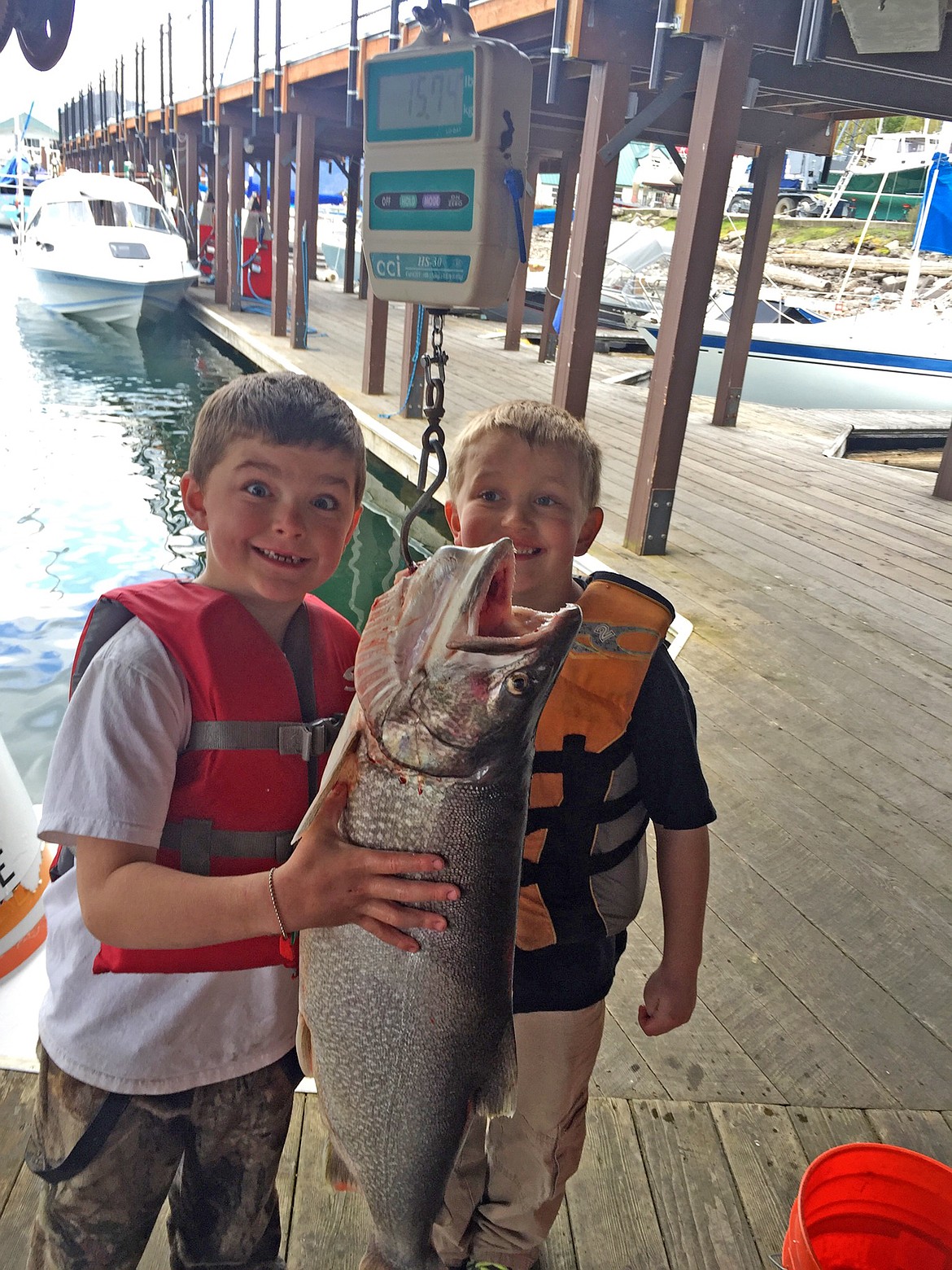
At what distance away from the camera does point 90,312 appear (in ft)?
63.6

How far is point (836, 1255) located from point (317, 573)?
181 cm

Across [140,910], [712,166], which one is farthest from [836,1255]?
[712,166]

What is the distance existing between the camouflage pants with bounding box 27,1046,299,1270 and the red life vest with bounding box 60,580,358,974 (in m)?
0.26

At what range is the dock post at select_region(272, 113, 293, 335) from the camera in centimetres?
1405

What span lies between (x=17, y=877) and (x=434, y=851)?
2.03 metres

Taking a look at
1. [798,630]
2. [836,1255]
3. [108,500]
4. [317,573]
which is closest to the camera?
[317,573]

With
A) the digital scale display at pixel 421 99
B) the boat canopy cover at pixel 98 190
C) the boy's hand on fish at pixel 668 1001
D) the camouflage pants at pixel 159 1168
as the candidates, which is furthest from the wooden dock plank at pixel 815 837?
the boat canopy cover at pixel 98 190

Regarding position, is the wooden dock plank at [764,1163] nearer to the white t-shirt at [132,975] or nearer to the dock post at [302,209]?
the white t-shirt at [132,975]

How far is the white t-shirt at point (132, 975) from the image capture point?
50.7 inches

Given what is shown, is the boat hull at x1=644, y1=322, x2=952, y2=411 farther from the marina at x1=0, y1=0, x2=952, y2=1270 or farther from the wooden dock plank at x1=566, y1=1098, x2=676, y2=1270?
the wooden dock plank at x1=566, y1=1098, x2=676, y2=1270

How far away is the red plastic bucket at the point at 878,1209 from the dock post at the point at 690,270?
484 cm

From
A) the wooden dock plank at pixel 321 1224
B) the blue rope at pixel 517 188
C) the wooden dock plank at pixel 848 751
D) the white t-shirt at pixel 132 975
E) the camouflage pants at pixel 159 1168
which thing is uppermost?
the blue rope at pixel 517 188

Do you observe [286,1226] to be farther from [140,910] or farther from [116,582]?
[116,582]

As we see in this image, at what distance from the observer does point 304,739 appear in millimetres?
1460
